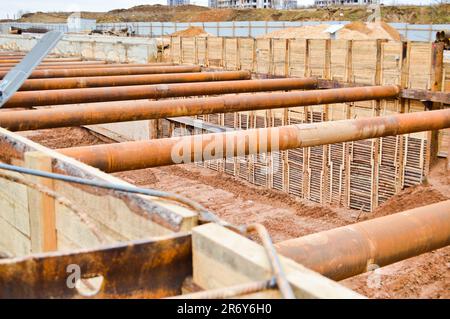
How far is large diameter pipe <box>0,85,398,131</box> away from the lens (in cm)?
717

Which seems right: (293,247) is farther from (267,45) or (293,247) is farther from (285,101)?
(267,45)

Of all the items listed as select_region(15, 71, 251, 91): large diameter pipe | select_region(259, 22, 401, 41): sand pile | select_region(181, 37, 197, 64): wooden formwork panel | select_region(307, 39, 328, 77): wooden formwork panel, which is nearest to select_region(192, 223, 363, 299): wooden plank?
select_region(15, 71, 251, 91): large diameter pipe

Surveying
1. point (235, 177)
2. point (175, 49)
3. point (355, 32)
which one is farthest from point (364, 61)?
point (175, 49)

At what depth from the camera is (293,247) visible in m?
3.35

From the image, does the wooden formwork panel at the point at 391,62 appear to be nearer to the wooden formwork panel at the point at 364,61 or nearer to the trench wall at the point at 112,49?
the wooden formwork panel at the point at 364,61

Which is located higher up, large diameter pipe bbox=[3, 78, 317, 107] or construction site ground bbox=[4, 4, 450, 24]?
construction site ground bbox=[4, 4, 450, 24]

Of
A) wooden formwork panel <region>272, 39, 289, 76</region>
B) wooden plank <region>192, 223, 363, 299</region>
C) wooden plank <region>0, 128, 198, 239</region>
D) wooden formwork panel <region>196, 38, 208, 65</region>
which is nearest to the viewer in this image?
wooden plank <region>192, 223, 363, 299</region>

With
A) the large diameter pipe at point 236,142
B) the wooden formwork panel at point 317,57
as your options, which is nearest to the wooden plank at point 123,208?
the large diameter pipe at point 236,142

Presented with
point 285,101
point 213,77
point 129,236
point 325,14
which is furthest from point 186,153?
point 325,14

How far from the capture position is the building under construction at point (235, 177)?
2.74m

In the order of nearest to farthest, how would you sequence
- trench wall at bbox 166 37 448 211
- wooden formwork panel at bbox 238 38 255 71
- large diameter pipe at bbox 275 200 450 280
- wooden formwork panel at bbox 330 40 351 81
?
large diameter pipe at bbox 275 200 450 280 → trench wall at bbox 166 37 448 211 → wooden formwork panel at bbox 330 40 351 81 → wooden formwork panel at bbox 238 38 255 71

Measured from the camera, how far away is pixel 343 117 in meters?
12.7

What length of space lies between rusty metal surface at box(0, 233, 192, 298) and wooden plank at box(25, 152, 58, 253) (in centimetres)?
186

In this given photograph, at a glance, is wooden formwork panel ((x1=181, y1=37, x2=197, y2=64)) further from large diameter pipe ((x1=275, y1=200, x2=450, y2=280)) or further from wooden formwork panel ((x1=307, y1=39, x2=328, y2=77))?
large diameter pipe ((x1=275, y1=200, x2=450, y2=280))
